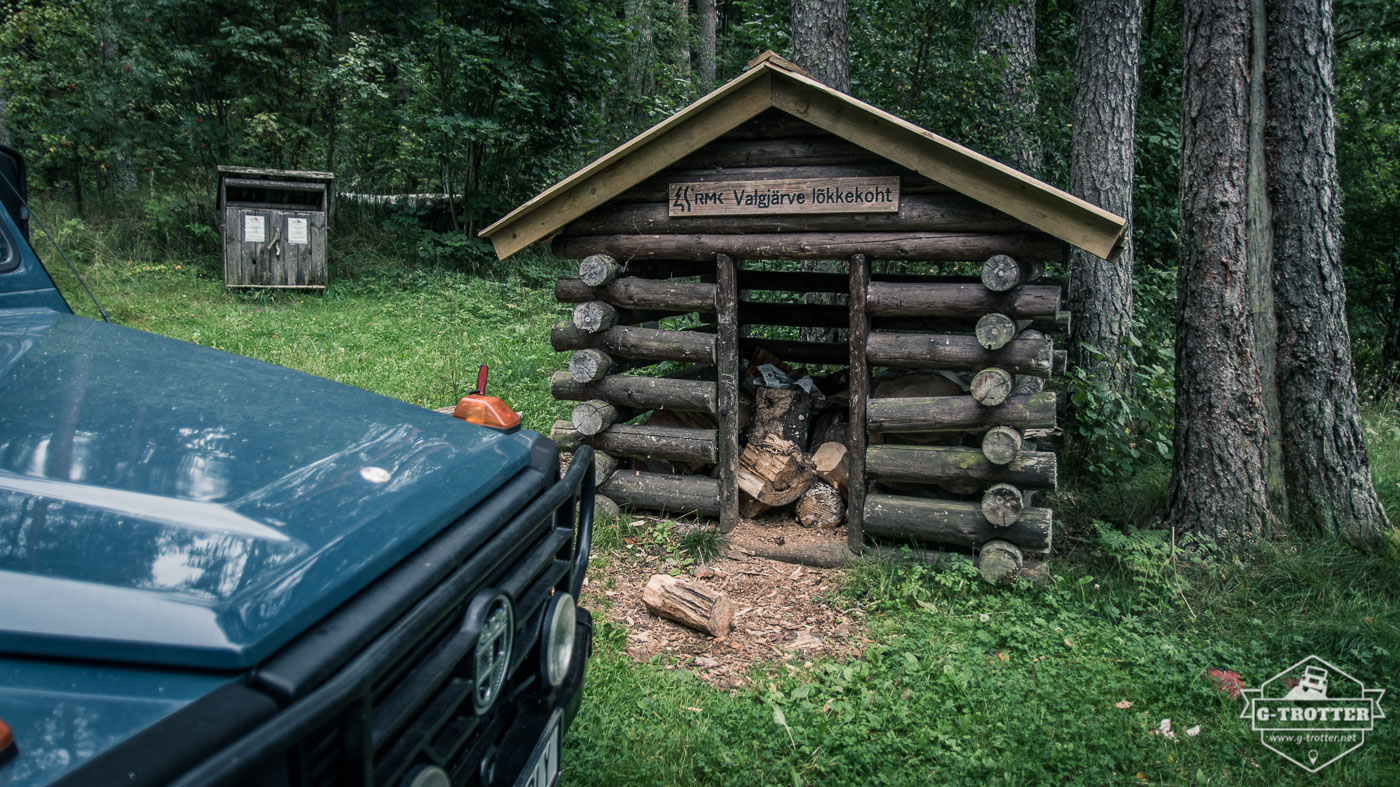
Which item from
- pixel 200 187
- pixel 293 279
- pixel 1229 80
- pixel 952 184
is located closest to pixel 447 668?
pixel 952 184

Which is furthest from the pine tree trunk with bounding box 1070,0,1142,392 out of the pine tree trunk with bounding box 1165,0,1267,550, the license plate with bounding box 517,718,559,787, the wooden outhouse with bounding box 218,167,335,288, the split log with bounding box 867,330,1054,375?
the wooden outhouse with bounding box 218,167,335,288

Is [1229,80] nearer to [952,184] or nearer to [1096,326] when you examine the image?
[952,184]

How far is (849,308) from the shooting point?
17.6 ft

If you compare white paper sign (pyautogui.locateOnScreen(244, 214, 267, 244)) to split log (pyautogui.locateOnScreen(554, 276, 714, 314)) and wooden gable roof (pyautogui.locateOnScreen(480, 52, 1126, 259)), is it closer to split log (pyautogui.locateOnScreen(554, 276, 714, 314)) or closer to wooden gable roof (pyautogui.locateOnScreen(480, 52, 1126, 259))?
wooden gable roof (pyautogui.locateOnScreen(480, 52, 1126, 259))

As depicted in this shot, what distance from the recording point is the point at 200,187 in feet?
45.0

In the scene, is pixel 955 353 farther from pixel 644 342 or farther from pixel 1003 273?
pixel 644 342

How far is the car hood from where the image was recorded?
4.30 feet

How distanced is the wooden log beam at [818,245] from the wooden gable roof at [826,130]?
24 cm

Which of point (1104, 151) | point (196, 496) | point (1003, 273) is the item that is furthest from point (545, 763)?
point (1104, 151)

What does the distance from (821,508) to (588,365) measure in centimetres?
187

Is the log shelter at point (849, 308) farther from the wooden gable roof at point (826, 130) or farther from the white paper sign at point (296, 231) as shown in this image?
the white paper sign at point (296, 231)

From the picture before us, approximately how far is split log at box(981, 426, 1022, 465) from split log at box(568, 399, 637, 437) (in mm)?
2445

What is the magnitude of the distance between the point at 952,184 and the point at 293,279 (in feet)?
34.0

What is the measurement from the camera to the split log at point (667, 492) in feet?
18.4
